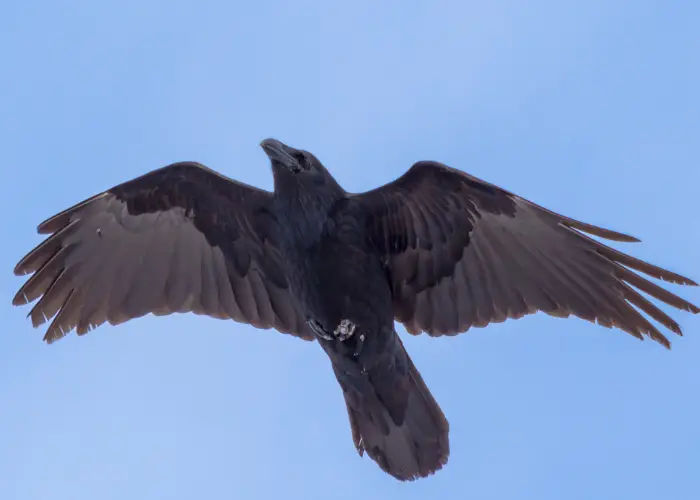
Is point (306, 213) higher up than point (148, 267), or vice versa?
point (148, 267)

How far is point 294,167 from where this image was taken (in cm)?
934

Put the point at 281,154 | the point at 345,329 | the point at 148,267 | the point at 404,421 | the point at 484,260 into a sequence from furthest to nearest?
the point at 148,267
the point at 484,260
the point at 404,421
the point at 281,154
the point at 345,329

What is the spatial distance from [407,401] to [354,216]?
66.3 inches

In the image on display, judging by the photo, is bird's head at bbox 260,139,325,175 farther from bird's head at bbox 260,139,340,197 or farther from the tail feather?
the tail feather

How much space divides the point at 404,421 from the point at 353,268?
147 cm

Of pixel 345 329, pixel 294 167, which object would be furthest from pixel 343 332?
pixel 294 167

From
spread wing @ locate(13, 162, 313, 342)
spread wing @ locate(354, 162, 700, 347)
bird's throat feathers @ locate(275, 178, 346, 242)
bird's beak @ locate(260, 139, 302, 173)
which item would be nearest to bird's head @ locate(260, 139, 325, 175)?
bird's beak @ locate(260, 139, 302, 173)

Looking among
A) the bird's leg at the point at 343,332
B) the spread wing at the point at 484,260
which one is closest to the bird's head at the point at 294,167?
the spread wing at the point at 484,260

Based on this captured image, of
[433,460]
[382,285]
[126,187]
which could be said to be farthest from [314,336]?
[126,187]

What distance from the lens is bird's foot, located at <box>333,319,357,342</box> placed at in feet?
30.1

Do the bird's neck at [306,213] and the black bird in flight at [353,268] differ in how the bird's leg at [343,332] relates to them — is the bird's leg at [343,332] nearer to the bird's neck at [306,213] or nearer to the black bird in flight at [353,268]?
the black bird in flight at [353,268]

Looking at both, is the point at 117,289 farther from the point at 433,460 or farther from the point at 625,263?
the point at 625,263

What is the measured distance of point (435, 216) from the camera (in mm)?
9633

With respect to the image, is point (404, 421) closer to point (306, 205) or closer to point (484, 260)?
point (484, 260)
